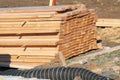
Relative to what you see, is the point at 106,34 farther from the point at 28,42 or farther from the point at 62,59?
the point at 62,59

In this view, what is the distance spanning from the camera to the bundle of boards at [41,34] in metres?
10.3

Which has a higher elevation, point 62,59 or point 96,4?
point 62,59

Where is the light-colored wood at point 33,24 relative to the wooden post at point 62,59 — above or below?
above

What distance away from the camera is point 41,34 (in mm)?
10586

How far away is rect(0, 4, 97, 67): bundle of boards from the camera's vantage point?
10336 millimetres

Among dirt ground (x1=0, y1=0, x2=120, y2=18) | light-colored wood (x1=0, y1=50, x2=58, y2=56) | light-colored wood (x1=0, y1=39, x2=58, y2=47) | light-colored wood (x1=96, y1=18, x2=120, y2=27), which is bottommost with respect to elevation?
dirt ground (x1=0, y1=0, x2=120, y2=18)

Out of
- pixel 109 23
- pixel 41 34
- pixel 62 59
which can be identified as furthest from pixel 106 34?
pixel 62 59

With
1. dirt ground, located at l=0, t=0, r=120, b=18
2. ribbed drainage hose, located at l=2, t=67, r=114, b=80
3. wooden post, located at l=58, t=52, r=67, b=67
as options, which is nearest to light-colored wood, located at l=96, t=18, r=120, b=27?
dirt ground, located at l=0, t=0, r=120, b=18

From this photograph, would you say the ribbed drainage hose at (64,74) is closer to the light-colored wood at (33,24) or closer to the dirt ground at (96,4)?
the light-colored wood at (33,24)

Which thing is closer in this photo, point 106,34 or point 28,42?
point 28,42

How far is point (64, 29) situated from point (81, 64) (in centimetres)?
95

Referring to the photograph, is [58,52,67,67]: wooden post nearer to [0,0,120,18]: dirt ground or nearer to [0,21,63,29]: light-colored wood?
[0,21,63,29]: light-colored wood

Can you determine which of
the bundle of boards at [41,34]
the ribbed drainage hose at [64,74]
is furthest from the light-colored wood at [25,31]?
the ribbed drainage hose at [64,74]

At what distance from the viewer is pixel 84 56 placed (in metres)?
10.9
